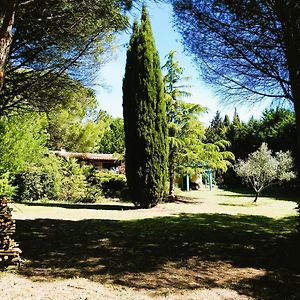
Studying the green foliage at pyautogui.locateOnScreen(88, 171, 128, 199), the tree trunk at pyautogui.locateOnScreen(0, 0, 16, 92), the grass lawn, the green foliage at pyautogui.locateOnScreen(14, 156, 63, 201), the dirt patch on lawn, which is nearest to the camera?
the tree trunk at pyautogui.locateOnScreen(0, 0, 16, 92)

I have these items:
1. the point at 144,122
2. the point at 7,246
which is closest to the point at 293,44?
the point at 7,246

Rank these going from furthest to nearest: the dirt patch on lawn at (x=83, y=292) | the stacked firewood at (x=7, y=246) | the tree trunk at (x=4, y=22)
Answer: the stacked firewood at (x=7, y=246), the dirt patch on lawn at (x=83, y=292), the tree trunk at (x=4, y=22)

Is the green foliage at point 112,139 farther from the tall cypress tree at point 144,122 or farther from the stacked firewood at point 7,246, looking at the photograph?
the stacked firewood at point 7,246

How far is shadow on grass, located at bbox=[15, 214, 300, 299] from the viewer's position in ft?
15.2

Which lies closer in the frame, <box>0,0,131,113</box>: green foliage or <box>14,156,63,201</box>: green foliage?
<box>0,0,131,113</box>: green foliage

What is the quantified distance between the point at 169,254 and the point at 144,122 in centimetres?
823

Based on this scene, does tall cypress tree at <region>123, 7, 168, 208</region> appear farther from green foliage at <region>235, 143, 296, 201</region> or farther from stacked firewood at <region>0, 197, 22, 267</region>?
stacked firewood at <region>0, 197, 22, 267</region>

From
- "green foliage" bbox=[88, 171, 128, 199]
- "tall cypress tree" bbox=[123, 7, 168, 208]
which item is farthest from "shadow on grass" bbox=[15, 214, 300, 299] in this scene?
"green foliage" bbox=[88, 171, 128, 199]

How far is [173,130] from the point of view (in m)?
17.7

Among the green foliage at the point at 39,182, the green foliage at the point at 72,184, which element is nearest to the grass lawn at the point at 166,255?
the green foliage at the point at 39,182

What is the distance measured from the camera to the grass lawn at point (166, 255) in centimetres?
436

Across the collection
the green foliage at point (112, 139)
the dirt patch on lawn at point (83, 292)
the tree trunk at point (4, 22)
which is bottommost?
the dirt patch on lawn at point (83, 292)

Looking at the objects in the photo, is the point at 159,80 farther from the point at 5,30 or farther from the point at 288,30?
the point at 5,30

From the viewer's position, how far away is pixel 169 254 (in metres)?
6.15
